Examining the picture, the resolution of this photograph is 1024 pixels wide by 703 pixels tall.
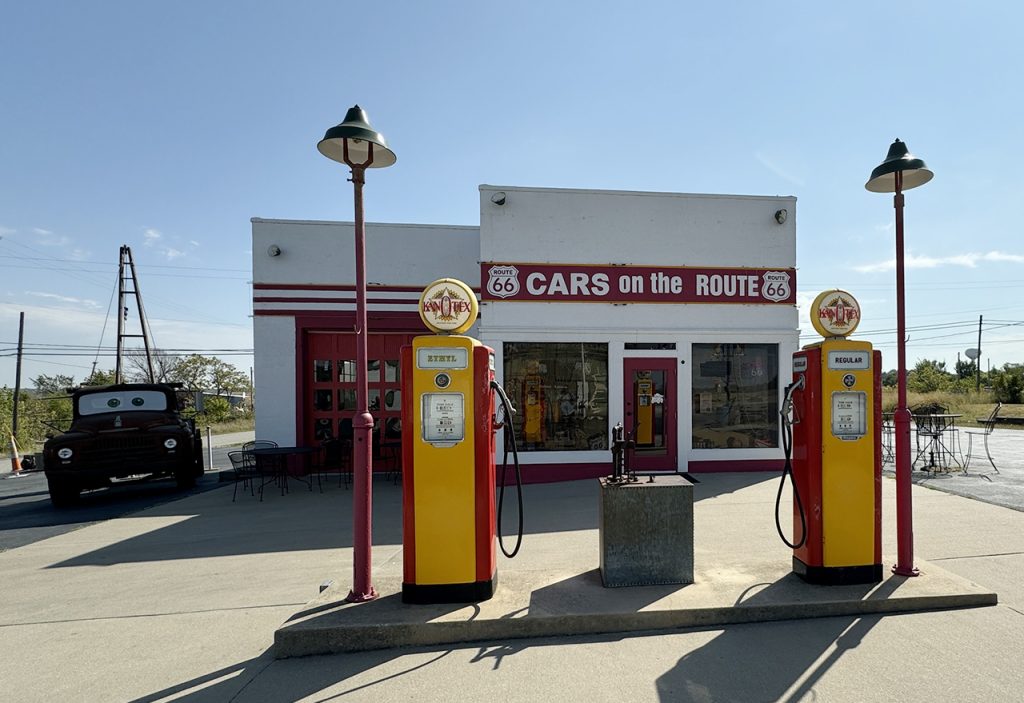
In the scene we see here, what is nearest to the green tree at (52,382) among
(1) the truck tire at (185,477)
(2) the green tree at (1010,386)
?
(1) the truck tire at (185,477)

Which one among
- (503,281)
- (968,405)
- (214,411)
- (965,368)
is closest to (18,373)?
(214,411)

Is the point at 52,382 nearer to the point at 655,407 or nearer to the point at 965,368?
the point at 655,407

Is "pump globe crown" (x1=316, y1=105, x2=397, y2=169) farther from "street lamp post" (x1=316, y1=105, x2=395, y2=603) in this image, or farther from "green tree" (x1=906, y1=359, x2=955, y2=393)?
"green tree" (x1=906, y1=359, x2=955, y2=393)

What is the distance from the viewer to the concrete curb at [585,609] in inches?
145

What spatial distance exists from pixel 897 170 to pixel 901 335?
1.38m

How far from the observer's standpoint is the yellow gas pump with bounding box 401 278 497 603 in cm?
404

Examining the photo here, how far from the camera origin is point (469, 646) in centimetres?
367

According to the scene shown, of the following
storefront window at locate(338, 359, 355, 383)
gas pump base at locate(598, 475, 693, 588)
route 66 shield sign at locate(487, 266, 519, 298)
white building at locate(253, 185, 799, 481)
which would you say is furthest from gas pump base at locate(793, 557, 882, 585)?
storefront window at locate(338, 359, 355, 383)

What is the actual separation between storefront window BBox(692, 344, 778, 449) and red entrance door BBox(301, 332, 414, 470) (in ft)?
19.1

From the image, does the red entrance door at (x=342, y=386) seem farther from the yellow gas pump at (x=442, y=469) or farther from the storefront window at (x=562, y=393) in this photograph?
the yellow gas pump at (x=442, y=469)

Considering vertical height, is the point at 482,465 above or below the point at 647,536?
above

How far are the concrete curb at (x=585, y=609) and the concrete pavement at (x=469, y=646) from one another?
2.5 inches

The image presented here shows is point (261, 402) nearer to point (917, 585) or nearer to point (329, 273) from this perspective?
point (329, 273)

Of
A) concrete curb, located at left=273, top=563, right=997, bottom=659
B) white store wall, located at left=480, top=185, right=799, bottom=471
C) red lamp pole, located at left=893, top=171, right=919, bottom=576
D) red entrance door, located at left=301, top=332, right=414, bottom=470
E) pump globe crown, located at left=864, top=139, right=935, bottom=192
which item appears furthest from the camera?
red entrance door, located at left=301, top=332, right=414, bottom=470
